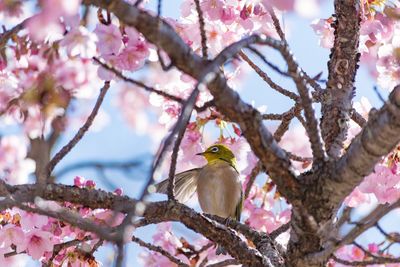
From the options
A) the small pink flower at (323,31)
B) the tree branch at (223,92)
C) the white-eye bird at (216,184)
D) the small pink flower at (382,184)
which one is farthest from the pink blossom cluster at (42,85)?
the white-eye bird at (216,184)

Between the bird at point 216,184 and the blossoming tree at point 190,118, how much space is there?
28.2 inches

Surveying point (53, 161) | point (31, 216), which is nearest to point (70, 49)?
point (53, 161)

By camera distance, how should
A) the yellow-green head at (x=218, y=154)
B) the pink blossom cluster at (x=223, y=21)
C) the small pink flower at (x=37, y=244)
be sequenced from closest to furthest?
the small pink flower at (x=37, y=244)
the pink blossom cluster at (x=223, y=21)
the yellow-green head at (x=218, y=154)

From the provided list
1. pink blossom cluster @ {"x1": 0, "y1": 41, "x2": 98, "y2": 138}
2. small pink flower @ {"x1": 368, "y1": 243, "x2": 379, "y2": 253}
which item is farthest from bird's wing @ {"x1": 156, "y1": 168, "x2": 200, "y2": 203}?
pink blossom cluster @ {"x1": 0, "y1": 41, "x2": 98, "y2": 138}

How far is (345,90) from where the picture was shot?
3336 millimetres

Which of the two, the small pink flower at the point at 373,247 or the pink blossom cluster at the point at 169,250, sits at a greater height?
the pink blossom cluster at the point at 169,250

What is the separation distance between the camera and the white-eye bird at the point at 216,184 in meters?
5.02

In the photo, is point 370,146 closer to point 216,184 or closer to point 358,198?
point 358,198

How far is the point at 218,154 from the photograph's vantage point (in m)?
5.04

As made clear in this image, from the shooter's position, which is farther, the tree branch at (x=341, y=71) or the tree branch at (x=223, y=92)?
the tree branch at (x=341, y=71)

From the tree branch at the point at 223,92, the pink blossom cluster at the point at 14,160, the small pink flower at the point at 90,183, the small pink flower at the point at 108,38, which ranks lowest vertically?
the tree branch at the point at 223,92

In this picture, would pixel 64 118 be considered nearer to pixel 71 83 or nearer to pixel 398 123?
pixel 71 83

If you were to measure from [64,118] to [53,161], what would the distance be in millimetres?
490

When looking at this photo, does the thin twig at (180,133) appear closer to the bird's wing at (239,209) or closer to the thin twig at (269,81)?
the thin twig at (269,81)
